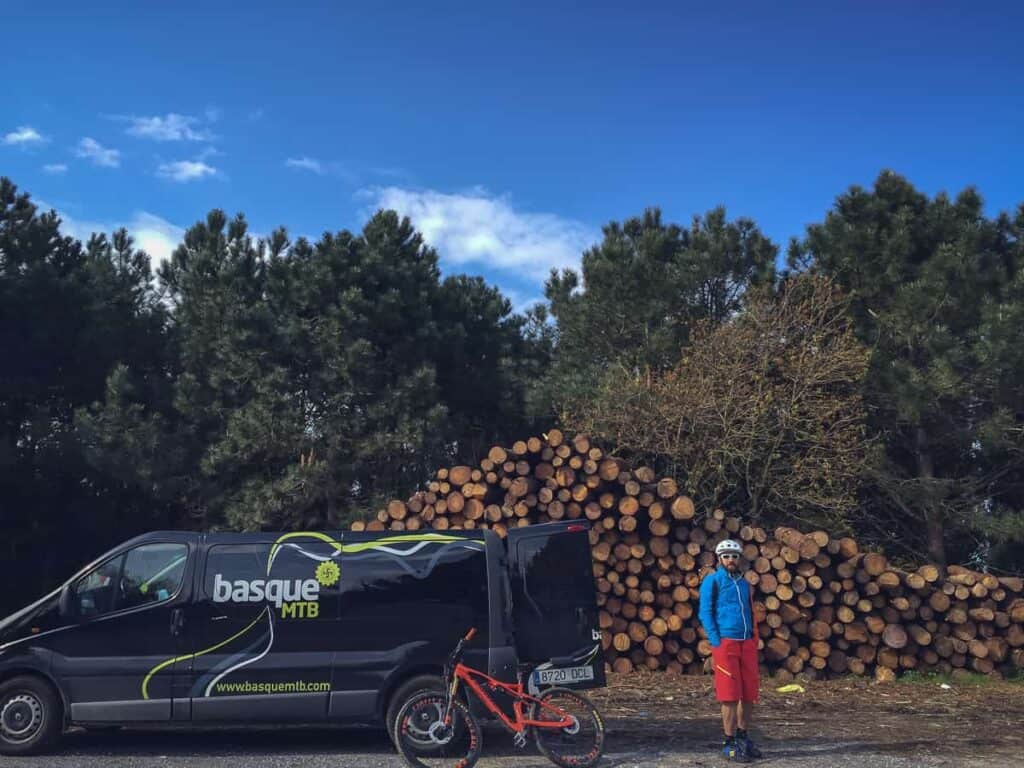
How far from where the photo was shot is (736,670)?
303 inches

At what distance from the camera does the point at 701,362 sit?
48.9 feet

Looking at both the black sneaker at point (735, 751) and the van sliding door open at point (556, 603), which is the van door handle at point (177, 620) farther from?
the black sneaker at point (735, 751)

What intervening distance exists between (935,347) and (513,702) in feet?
31.1

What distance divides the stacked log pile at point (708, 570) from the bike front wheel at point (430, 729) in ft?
15.9

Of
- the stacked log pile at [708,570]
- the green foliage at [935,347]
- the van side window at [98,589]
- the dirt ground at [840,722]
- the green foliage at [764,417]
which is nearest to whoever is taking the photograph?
the van side window at [98,589]

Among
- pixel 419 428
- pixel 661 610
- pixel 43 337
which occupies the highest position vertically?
pixel 43 337

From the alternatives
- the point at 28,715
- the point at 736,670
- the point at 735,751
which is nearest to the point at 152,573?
the point at 28,715

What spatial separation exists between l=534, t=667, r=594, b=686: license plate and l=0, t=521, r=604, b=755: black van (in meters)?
0.01

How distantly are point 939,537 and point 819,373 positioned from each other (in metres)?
3.44

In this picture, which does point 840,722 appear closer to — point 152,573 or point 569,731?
point 569,731

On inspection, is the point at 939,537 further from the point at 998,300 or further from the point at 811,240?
the point at 811,240

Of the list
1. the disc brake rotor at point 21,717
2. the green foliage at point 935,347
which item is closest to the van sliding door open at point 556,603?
the disc brake rotor at point 21,717

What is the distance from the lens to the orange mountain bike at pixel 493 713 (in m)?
7.56

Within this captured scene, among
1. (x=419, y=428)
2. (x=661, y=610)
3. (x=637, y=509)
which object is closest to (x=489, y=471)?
(x=637, y=509)
